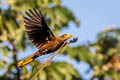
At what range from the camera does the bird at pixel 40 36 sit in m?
2.47

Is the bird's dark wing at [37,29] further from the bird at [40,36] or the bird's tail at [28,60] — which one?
the bird's tail at [28,60]

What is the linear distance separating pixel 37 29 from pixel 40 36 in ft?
0.20

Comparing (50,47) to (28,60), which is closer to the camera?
(28,60)

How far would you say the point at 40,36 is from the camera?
2637mm

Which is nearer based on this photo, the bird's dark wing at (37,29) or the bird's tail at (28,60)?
the bird's tail at (28,60)

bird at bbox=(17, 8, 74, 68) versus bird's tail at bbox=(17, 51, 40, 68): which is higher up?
bird at bbox=(17, 8, 74, 68)

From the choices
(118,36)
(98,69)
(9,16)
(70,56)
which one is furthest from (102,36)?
(9,16)

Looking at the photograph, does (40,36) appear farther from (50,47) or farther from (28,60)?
(28,60)

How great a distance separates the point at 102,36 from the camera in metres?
5.77

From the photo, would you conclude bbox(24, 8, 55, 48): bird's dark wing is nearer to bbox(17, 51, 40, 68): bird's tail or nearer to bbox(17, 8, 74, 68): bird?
bbox(17, 8, 74, 68): bird

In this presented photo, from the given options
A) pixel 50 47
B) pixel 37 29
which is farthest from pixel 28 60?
pixel 37 29

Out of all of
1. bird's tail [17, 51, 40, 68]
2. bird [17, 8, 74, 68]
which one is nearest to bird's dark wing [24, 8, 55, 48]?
bird [17, 8, 74, 68]

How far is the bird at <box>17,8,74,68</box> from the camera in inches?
97.1

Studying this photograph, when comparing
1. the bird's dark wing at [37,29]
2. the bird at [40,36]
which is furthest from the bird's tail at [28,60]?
the bird's dark wing at [37,29]
